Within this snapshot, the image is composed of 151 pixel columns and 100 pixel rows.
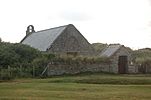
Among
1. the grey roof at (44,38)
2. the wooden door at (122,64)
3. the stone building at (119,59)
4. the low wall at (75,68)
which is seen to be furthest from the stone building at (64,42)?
the low wall at (75,68)

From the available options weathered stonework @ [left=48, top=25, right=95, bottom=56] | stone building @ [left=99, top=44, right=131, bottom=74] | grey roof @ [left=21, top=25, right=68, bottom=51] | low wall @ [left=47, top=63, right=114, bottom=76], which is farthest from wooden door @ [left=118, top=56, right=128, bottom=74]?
grey roof @ [left=21, top=25, right=68, bottom=51]

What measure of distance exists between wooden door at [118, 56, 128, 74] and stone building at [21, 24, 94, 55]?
5947 millimetres

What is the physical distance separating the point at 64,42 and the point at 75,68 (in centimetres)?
876

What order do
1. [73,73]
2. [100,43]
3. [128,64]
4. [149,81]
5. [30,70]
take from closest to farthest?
[149,81] < [30,70] < [73,73] < [128,64] < [100,43]

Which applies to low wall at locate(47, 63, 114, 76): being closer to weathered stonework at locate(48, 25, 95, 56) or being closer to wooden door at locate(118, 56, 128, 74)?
wooden door at locate(118, 56, 128, 74)

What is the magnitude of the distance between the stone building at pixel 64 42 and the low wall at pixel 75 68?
7178mm

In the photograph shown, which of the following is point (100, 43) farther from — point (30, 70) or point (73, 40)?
point (30, 70)

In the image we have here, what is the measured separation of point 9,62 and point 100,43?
46.5m

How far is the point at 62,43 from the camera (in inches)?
2071

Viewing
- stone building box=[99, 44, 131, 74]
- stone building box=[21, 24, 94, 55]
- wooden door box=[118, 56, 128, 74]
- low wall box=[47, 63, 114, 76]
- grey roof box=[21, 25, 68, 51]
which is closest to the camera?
low wall box=[47, 63, 114, 76]

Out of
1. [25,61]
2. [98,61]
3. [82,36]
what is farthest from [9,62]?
[82,36]

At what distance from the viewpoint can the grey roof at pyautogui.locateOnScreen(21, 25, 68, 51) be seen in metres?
52.4

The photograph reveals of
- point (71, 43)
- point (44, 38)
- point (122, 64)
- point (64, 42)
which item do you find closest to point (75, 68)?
point (64, 42)

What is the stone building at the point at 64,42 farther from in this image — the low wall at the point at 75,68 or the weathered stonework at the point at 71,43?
the low wall at the point at 75,68
